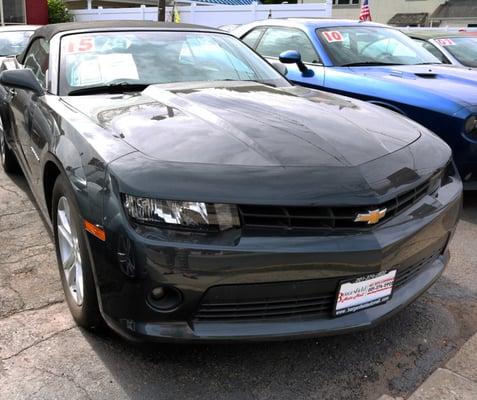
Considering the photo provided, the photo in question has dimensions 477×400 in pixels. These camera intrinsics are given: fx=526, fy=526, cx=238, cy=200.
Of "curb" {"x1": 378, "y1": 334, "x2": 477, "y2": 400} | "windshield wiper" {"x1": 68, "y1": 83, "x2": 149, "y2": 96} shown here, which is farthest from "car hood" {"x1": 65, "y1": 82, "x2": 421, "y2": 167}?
"curb" {"x1": 378, "y1": 334, "x2": 477, "y2": 400}

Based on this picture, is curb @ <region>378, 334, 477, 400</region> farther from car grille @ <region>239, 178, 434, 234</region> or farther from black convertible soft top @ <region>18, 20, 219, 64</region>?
black convertible soft top @ <region>18, 20, 219, 64</region>

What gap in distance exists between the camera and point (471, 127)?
408 centimetres

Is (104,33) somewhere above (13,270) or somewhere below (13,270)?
above

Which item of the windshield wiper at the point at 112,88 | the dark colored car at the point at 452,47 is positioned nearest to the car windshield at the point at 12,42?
the windshield wiper at the point at 112,88

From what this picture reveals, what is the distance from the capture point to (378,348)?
8.21ft

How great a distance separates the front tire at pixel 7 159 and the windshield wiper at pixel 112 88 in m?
2.02

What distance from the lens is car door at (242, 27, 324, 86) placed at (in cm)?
538

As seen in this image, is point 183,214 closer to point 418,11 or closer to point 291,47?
point 291,47

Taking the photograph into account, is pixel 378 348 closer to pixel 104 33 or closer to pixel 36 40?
pixel 104 33

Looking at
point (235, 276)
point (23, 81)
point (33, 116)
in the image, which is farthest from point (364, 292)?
point (23, 81)

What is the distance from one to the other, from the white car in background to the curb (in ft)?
24.0

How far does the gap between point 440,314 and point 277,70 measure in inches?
84.4

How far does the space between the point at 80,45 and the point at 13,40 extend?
538 centimetres

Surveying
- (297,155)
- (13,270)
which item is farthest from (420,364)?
(13,270)
